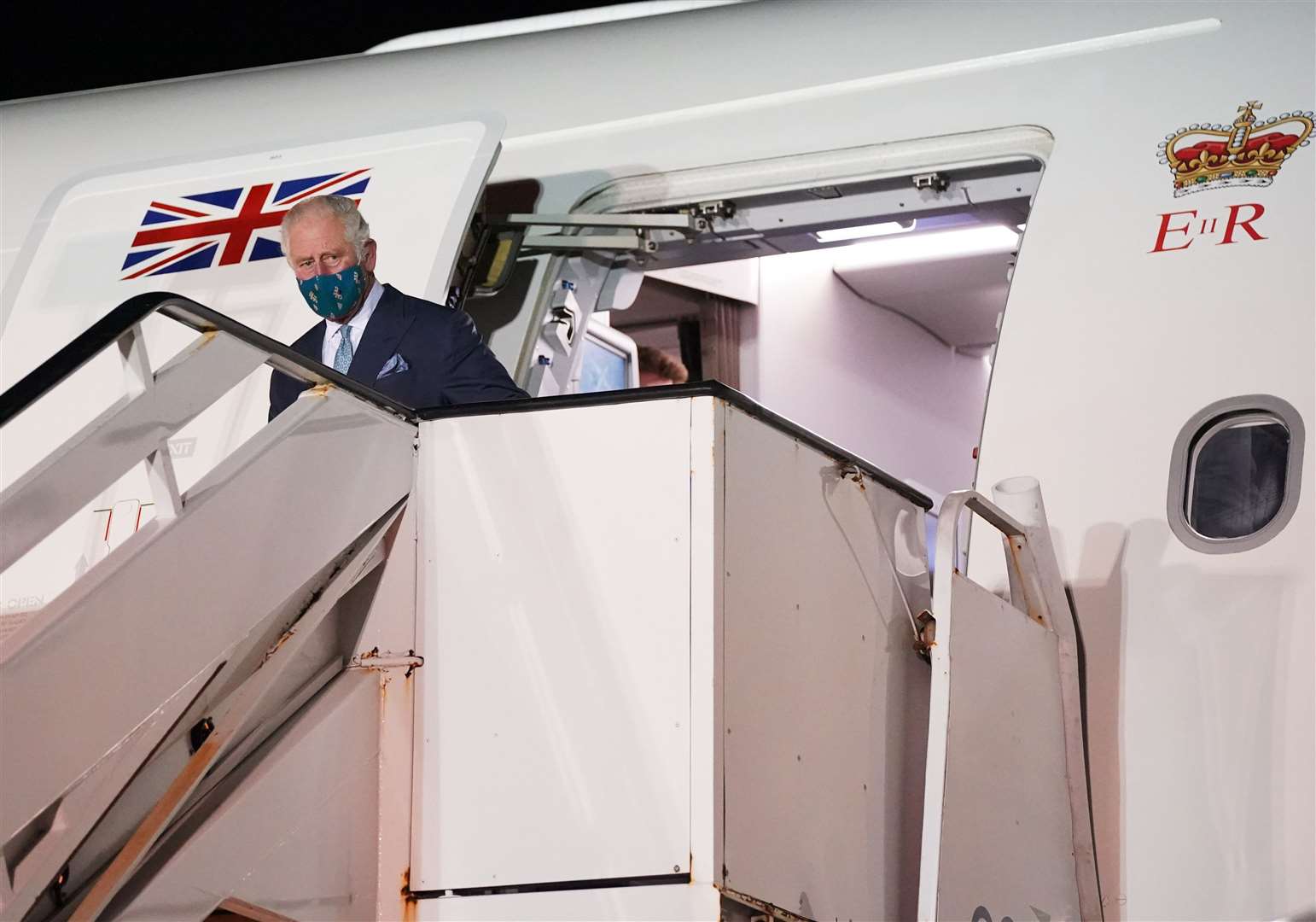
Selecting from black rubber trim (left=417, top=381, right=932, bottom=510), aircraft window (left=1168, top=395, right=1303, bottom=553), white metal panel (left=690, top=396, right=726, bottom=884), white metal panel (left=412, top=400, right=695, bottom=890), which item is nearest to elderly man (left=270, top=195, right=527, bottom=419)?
black rubber trim (left=417, top=381, right=932, bottom=510)

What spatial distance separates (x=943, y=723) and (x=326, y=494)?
1.30 meters

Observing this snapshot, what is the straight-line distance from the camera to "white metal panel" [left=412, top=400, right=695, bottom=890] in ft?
9.56

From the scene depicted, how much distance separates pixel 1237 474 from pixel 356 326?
7.65ft

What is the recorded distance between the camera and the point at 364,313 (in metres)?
3.80

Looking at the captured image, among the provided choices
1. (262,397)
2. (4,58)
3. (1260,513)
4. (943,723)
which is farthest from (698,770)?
(4,58)

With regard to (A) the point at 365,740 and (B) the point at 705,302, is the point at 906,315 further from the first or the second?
(A) the point at 365,740

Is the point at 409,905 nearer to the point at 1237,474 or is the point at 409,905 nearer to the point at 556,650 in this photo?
the point at 556,650

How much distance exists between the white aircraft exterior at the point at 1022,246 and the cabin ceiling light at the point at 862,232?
0.15 m

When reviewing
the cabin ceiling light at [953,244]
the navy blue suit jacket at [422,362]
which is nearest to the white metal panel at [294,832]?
the navy blue suit jacket at [422,362]

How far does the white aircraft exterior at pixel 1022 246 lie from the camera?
→ 3949 millimetres

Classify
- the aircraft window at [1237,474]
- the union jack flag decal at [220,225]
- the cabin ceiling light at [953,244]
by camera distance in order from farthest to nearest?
the cabin ceiling light at [953,244]
the union jack flag decal at [220,225]
the aircraft window at [1237,474]

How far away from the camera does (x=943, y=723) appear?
3.16 meters

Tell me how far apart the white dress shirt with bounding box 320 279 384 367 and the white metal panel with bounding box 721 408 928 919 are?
44.8 inches

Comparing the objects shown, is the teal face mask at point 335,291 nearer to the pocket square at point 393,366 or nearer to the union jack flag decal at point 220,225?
the pocket square at point 393,366
